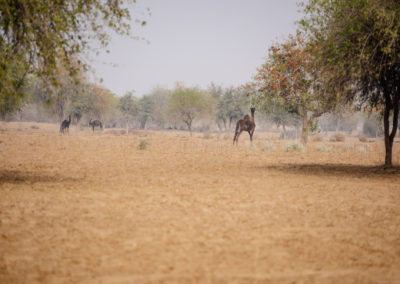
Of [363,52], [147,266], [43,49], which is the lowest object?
[147,266]

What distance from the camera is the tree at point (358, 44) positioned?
970cm

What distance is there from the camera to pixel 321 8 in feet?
40.0

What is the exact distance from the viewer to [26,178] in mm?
9922

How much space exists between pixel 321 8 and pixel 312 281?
1136cm

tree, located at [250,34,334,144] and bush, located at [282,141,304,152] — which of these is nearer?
tree, located at [250,34,334,144]

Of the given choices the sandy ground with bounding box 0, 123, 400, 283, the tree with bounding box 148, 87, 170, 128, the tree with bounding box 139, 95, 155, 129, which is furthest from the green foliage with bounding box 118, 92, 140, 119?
the sandy ground with bounding box 0, 123, 400, 283

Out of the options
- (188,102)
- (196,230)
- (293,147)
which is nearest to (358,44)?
(196,230)

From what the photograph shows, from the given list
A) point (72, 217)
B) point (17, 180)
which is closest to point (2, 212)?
point (72, 217)

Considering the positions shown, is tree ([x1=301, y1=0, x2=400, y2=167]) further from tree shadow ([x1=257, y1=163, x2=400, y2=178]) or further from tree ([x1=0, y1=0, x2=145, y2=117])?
tree ([x1=0, y1=0, x2=145, y2=117])

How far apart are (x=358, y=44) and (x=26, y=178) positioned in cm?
1149

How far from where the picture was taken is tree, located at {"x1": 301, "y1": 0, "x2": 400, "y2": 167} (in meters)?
9.70

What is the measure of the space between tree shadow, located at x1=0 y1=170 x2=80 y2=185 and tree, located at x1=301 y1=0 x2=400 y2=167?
909 centimetres

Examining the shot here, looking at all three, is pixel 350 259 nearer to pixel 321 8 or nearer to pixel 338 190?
pixel 338 190

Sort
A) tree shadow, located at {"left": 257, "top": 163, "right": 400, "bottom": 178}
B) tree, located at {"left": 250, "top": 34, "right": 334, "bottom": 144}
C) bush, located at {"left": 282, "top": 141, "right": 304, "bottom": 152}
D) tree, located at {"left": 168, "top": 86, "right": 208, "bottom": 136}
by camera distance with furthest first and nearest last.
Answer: tree, located at {"left": 168, "top": 86, "right": 208, "bottom": 136}
bush, located at {"left": 282, "top": 141, "right": 304, "bottom": 152}
tree, located at {"left": 250, "top": 34, "right": 334, "bottom": 144}
tree shadow, located at {"left": 257, "top": 163, "right": 400, "bottom": 178}
